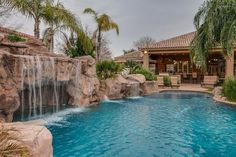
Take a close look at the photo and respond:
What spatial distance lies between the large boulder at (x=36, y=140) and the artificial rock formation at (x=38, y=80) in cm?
440

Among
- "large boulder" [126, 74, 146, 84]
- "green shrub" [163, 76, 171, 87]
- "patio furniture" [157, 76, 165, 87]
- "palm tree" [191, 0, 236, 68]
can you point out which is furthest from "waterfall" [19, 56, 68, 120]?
"green shrub" [163, 76, 171, 87]

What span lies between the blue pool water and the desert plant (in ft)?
7.95

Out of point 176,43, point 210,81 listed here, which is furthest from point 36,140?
point 176,43

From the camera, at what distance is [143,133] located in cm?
917

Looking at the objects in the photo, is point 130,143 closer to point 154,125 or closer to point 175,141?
point 175,141

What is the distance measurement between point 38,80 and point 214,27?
10.6 metres

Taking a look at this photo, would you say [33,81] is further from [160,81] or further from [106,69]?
[160,81]

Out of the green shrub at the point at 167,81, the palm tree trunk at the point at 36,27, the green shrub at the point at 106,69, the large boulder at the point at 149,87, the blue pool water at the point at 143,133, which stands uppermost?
the palm tree trunk at the point at 36,27

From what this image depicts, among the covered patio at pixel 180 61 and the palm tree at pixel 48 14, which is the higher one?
the palm tree at pixel 48 14

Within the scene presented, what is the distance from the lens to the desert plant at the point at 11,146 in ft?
13.2

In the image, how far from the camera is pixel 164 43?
30688 millimetres

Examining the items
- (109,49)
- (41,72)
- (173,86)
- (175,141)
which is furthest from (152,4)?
(109,49)

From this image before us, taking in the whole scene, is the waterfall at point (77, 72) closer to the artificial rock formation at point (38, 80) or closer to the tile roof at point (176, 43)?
the artificial rock formation at point (38, 80)

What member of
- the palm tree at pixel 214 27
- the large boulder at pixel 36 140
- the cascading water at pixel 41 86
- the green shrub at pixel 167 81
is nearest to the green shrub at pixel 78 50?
the cascading water at pixel 41 86
